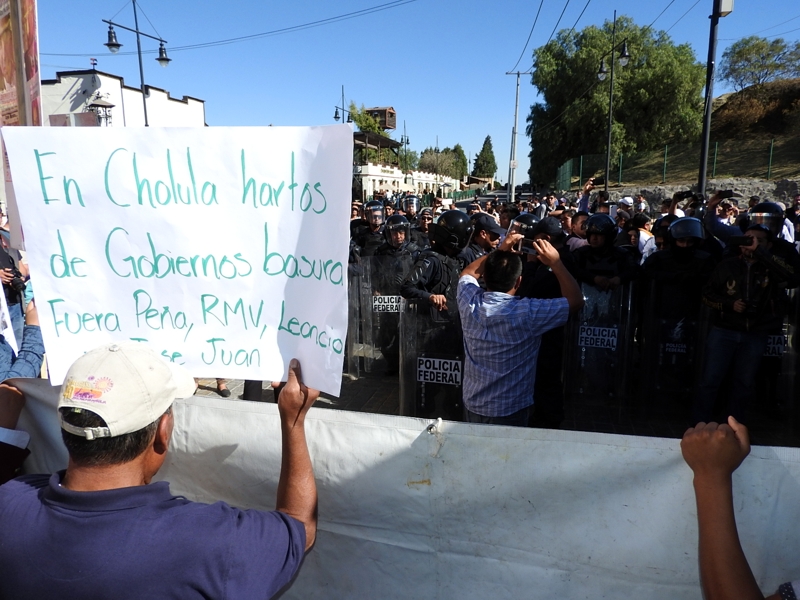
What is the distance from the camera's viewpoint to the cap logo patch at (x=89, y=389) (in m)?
1.23

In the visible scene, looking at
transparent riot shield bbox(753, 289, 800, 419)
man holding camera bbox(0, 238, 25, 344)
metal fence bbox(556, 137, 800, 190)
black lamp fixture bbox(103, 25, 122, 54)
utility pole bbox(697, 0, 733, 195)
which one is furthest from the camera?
metal fence bbox(556, 137, 800, 190)

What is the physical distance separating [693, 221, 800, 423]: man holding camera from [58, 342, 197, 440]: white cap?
4.36 meters

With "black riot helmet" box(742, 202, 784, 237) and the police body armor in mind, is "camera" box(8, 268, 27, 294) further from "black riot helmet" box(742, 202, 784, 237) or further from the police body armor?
"black riot helmet" box(742, 202, 784, 237)

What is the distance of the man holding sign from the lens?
3.70 ft

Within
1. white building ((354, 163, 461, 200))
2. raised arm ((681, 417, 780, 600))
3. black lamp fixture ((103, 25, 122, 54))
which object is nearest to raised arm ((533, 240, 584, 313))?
raised arm ((681, 417, 780, 600))

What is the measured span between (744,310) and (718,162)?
2686 cm

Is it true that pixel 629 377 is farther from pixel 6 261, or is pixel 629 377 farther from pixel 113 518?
pixel 6 261

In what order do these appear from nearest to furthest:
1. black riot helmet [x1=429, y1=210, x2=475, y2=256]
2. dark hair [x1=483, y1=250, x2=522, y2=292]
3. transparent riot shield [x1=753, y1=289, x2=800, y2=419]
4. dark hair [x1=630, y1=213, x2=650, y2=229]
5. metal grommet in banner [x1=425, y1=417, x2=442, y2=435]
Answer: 1. metal grommet in banner [x1=425, y1=417, x2=442, y2=435]
2. dark hair [x1=483, y1=250, x2=522, y2=292]
3. transparent riot shield [x1=753, y1=289, x2=800, y2=419]
4. black riot helmet [x1=429, y1=210, x2=475, y2=256]
5. dark hair [x1=630, y1=213, x2=650, y2=229]

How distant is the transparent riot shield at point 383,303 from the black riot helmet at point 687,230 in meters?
2.70

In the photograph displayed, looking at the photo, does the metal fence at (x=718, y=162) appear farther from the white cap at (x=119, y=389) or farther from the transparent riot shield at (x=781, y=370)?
the white cap at (x=119, y=389)

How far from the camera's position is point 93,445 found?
123 cm

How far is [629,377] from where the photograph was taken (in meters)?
5.35

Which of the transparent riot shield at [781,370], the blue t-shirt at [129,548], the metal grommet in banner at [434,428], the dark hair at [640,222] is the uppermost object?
the dark hair at [640,222]

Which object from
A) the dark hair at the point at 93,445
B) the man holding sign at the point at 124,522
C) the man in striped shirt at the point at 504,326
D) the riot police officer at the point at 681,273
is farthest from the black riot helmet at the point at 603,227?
A: the dark hair at the point at 93,445
